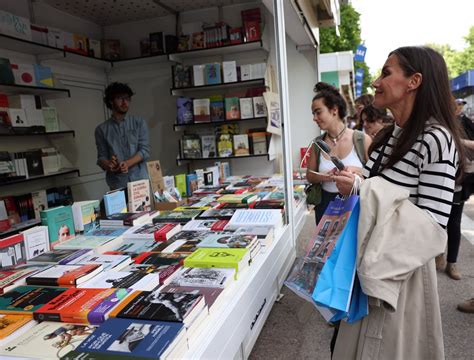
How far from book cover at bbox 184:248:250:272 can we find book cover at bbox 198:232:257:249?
8 centimetres

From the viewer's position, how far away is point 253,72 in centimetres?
474

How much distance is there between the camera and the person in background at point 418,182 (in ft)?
3.80

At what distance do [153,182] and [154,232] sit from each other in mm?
861

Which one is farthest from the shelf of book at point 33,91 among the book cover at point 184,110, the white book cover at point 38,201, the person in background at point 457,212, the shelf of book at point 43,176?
the person in background at point 457,212

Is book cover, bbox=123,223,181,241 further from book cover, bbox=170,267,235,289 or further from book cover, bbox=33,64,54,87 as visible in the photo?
book cover, bbox=33,64,54,87

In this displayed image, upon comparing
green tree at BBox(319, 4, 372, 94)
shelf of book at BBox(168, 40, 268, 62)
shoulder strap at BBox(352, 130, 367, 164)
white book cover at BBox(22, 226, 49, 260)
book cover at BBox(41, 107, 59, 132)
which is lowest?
white book cover at BBox(22, 226, 49, 260)

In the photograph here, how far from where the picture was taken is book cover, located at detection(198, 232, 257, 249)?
1768 millimetres

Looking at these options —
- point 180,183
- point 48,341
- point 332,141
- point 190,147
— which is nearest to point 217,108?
point 190,147

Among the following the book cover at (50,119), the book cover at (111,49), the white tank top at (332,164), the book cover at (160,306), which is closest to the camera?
the book cover at (160,306)

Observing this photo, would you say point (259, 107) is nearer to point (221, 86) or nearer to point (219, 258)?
point (221, 86)

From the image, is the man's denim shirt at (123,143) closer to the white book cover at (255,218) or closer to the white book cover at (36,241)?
the white book cover at (255,218)

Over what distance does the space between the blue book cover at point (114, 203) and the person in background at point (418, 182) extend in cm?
159

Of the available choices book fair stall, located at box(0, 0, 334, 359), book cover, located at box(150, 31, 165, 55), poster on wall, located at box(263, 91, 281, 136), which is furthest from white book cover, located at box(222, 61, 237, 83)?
book cover, located at box(150, 31, 165, 55)

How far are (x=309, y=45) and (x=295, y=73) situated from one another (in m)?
0.49
